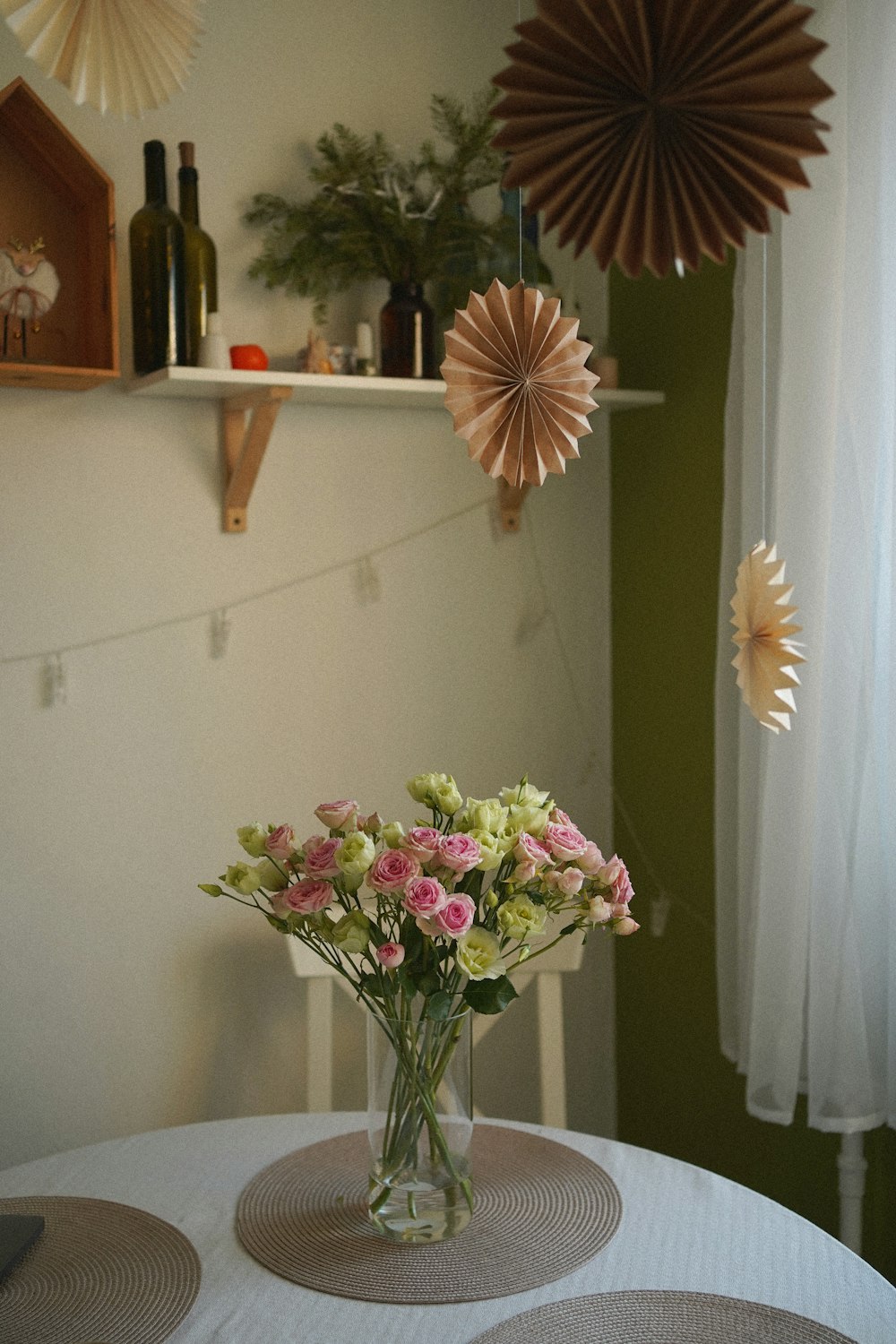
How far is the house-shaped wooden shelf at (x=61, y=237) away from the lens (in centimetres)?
209

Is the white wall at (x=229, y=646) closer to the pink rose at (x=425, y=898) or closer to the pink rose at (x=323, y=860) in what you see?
the pink rose at (x=323, y=860)

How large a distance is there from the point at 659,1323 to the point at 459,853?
1.69 ft

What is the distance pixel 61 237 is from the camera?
7.28 ft

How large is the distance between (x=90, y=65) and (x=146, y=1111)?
1817 millimetres

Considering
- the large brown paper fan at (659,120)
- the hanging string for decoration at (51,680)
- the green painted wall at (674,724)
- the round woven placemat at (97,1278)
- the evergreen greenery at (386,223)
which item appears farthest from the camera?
the green painted wall at (674,724)

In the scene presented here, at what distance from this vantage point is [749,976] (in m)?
2.27

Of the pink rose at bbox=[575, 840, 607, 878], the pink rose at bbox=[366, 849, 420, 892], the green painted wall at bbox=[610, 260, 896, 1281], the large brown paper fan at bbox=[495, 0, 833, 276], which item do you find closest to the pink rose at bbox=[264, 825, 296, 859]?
the pink rose at bbox=[366, 849, 420, 892]

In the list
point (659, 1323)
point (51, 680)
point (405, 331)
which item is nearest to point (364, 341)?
point (405, 331)

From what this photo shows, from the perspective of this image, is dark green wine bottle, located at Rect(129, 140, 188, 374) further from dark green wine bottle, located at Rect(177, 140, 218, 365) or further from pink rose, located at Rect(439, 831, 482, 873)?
pink rose, located at Rect(439, 831, 482, 873)

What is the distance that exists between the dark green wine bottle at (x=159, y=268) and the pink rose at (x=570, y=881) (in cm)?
117

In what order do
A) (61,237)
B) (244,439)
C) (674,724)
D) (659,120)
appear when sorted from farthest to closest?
(674,724)
(244,439)
(61,237)
(659,120)

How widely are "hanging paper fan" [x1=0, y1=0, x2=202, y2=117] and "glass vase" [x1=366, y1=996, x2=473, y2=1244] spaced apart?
39.9 inches

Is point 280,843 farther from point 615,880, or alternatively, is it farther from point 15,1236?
point 15,1236

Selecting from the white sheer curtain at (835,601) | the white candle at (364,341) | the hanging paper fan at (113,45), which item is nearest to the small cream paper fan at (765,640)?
the white sheer curtain at (835,601)
